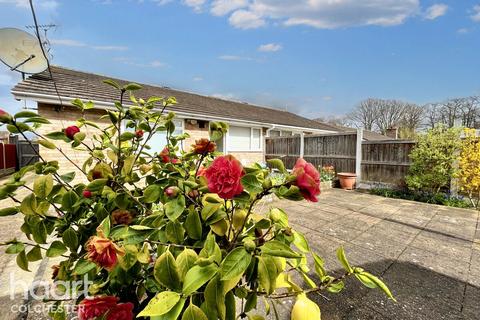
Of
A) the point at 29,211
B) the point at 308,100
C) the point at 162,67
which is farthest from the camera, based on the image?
the point at 308,100

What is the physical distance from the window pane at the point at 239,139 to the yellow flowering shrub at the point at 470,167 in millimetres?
8727

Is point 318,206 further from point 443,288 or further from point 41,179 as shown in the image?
point 41,179

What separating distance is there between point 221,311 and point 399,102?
42618mm

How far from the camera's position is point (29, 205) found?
0.88 metres

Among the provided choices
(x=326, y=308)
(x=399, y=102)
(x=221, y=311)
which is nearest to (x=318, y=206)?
(x=326, y=308)

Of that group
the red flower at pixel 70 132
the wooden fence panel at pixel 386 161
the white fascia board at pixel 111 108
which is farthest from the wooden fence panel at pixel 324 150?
the red flower at pixel 70 132

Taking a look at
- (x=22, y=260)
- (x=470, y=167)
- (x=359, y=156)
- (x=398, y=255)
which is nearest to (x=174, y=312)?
(x=22, y=260)

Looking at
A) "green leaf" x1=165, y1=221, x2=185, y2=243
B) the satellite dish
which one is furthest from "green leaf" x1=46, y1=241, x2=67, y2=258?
the satellite dish

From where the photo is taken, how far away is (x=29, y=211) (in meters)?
0.88

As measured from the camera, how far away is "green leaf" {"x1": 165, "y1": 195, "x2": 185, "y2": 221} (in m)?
0.80

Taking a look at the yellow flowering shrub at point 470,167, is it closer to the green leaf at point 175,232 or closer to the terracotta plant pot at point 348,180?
the terracotta plant pot at point 348,180

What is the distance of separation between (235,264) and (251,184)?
0.23m

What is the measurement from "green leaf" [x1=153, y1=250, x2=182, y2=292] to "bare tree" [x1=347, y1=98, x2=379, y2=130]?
1636 inches

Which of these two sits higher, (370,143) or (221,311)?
(370,143)
